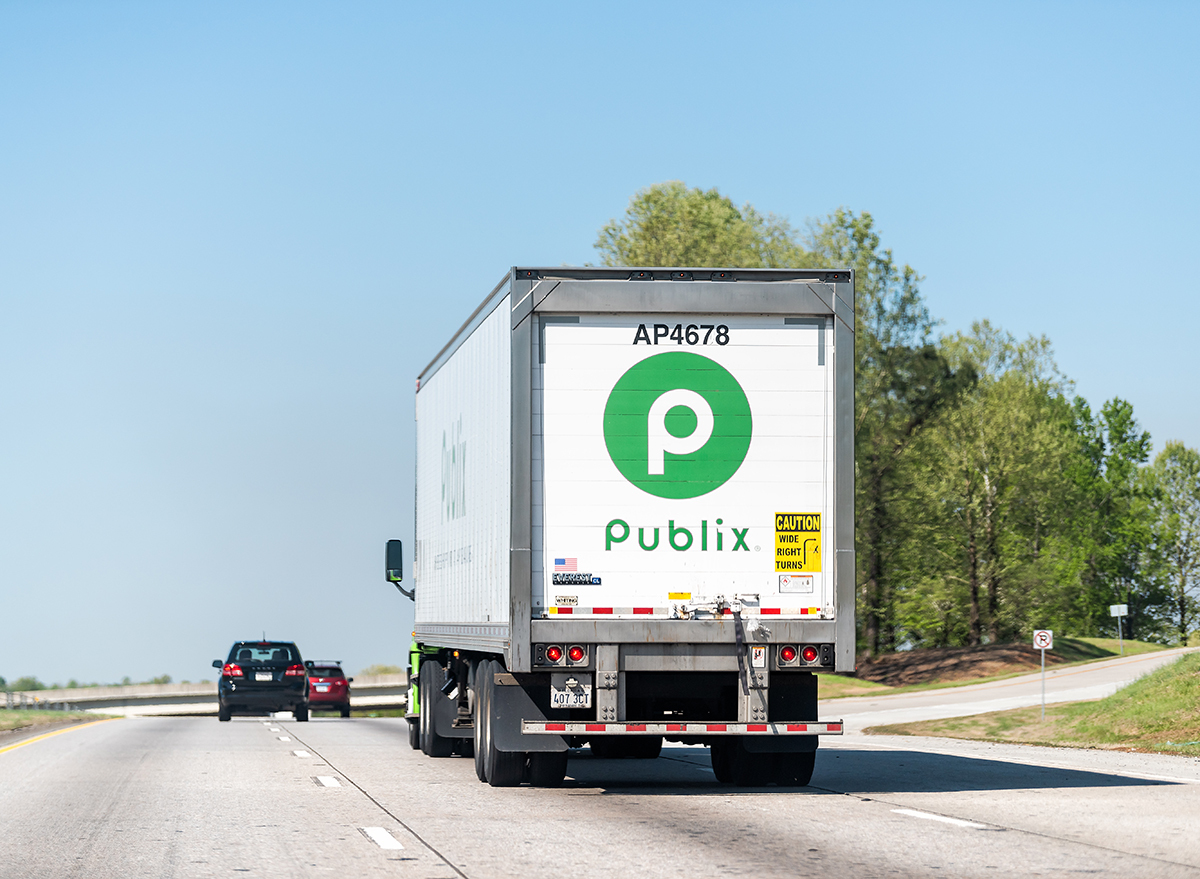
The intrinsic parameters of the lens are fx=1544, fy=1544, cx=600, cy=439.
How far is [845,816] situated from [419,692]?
34.0 feet

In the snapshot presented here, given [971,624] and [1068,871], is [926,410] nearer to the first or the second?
[971,624]

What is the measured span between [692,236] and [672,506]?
1712 inches

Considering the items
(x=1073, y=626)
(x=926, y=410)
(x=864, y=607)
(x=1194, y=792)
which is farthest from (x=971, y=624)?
(x=1194, y=792)

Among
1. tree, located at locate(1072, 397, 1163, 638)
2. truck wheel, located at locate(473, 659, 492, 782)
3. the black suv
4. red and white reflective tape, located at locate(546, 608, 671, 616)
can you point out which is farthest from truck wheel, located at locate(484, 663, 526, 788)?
tree, located at locate(1072, 397, 1163, 638)

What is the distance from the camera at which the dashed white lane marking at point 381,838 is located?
34.8 feet

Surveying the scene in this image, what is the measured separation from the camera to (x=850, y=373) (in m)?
14.1

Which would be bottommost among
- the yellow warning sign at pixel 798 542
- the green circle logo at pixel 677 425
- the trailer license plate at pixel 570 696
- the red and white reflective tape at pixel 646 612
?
the trailer license plate at pixel 570 696

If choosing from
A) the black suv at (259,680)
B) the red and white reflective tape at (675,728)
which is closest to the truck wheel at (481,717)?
the red and white reflective tape at (675,728)

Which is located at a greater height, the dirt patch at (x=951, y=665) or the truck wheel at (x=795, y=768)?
the truck wheel at (x=795, y=768)

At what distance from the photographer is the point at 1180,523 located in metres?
90.6

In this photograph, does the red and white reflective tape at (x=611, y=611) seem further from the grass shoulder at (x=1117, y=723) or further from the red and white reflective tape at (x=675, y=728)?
the grass shoulder at (x=1117, y=723)

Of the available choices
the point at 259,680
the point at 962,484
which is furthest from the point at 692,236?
the point at 259,680

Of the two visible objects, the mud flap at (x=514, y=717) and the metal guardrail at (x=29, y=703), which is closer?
the mud flap at (x=514, y=717)

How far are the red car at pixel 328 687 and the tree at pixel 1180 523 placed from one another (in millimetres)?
59214
